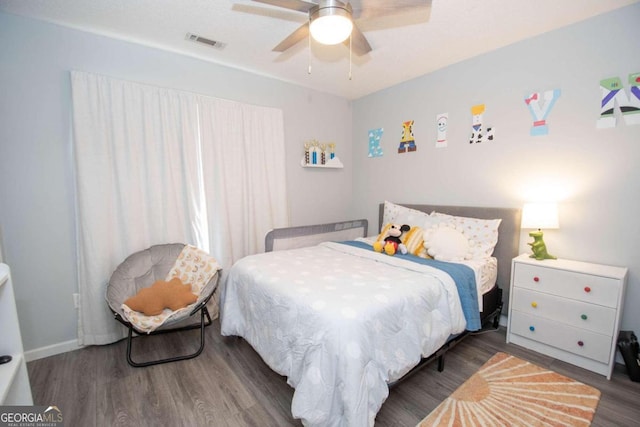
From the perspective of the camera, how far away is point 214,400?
1726 millimetres

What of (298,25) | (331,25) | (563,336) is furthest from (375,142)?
(563,336)

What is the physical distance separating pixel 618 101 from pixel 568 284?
1368 millimetres

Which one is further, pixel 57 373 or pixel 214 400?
pixel 57 373

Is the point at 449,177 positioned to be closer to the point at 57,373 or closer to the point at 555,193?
the point at 555,193

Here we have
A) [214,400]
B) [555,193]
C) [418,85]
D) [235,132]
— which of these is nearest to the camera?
[214,400]

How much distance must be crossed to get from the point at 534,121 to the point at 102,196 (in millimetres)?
3692

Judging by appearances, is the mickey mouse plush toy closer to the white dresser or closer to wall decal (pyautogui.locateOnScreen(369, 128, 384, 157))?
the white dresser

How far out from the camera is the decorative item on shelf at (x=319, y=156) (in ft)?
11.7

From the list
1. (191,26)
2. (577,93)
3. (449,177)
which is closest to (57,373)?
(191,26)

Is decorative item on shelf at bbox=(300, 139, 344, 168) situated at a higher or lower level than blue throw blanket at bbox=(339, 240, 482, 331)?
higher

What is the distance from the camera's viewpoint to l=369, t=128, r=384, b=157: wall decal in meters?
3.72

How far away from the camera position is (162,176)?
2578 millimetres

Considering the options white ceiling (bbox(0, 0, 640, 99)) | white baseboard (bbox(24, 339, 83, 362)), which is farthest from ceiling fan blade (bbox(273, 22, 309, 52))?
white baseboard (bbox(24, 339, 83, 362))

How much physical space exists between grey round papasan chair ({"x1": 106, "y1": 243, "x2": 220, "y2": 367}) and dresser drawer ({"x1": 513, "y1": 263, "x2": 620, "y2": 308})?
2.50 metres
